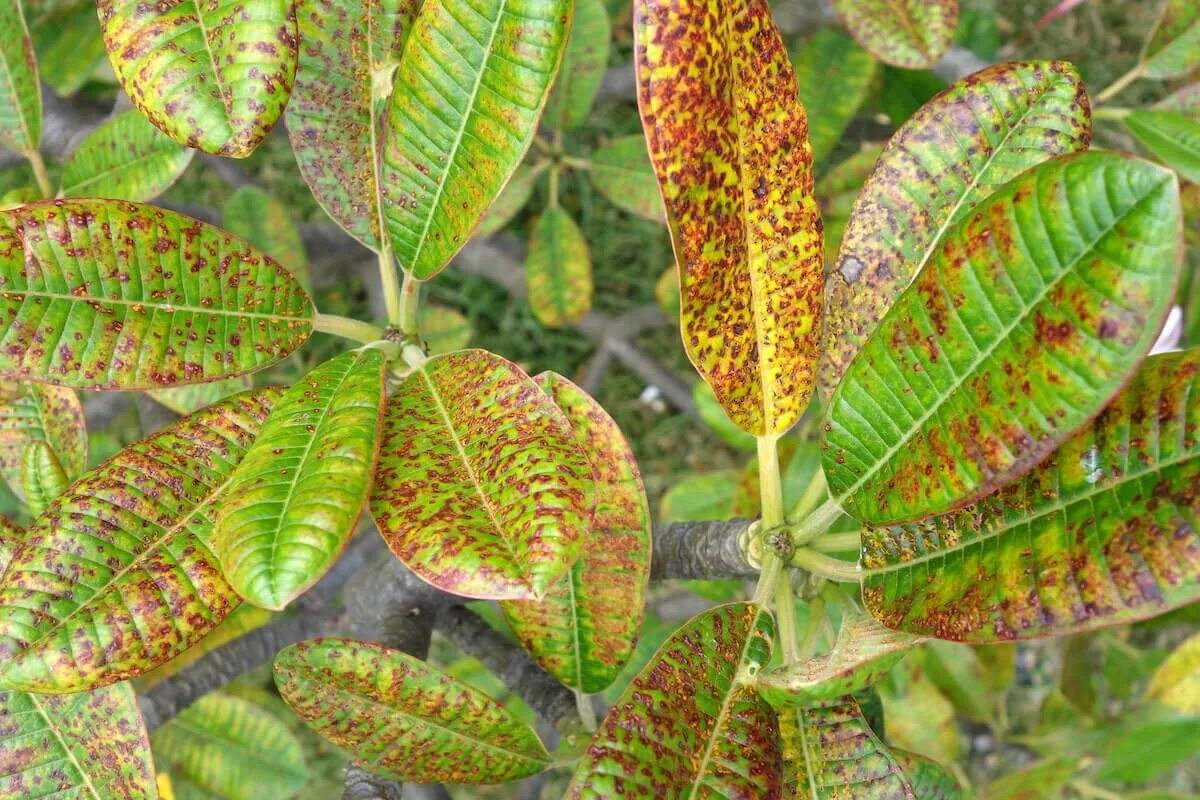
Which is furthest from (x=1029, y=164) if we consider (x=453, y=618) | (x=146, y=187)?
(x=146, y=187)

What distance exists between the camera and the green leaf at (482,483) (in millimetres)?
557

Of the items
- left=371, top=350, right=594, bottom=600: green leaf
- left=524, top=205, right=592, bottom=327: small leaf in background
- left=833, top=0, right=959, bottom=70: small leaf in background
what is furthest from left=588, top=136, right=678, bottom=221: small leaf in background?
left=371, top=350, right=594, bottom=600: green leaf

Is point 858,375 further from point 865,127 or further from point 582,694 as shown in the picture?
point 865,127

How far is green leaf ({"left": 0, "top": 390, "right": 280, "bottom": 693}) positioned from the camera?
1.95ft

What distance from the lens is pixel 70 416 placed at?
0.92 m

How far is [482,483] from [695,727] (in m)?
0.23

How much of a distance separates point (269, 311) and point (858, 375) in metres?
0.47

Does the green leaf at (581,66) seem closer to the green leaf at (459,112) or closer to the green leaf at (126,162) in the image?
the green leaf at (126,162)

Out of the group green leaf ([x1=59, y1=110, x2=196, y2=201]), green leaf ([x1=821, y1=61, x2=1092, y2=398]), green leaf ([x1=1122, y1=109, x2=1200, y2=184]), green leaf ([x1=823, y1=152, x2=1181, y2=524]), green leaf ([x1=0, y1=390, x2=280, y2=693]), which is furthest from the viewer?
green leaf ([x1=1122, y1=109, x2=1200, y2=184])

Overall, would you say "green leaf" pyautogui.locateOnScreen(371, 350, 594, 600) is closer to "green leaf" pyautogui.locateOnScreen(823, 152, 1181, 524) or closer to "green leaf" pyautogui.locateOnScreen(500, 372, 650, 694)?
"green leaf" pyautogui.locateOnScreen(500, 372, 650, 694)

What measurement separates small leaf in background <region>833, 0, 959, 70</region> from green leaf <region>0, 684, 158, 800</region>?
3.51ft

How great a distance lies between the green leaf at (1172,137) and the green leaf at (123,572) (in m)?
1.10

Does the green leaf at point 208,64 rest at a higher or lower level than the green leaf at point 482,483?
higher

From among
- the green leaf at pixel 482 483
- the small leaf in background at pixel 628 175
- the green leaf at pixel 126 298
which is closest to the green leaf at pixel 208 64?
the green leaf at pixel 126 298
